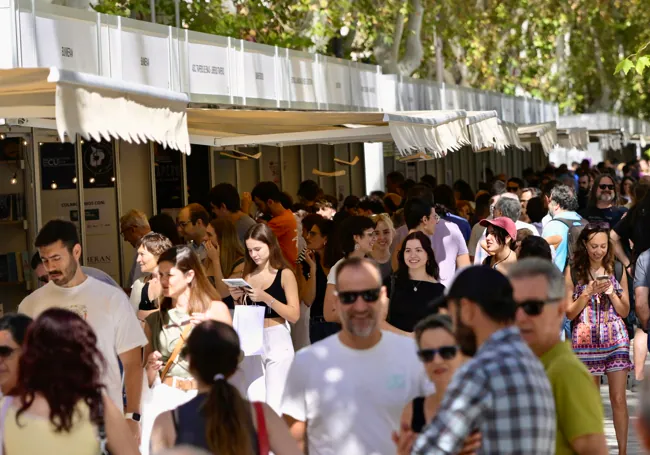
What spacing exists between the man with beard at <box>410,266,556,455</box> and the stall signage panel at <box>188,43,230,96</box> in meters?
10.1

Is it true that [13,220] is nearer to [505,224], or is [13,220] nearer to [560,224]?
[560,224]

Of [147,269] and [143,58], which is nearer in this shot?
[147,269]

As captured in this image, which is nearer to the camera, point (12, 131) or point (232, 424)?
point (232, 424)

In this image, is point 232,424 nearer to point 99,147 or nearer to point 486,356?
point 486,356

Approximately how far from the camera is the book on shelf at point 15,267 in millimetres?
12648

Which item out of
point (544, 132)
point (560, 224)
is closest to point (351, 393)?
point (560, 224)

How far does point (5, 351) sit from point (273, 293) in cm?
360

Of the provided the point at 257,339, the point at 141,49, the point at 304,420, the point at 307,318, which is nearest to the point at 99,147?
the point at 141,49

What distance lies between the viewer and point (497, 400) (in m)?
3.81

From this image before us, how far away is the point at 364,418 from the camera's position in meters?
5.02

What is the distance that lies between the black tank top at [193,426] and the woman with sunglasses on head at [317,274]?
4.78 m

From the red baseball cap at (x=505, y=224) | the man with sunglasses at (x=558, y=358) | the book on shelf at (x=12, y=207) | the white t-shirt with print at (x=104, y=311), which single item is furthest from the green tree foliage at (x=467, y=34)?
the man with sunglasses at (x=558, y=358)

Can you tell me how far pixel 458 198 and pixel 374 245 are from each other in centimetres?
768

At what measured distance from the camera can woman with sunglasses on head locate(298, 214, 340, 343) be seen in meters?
9.45
